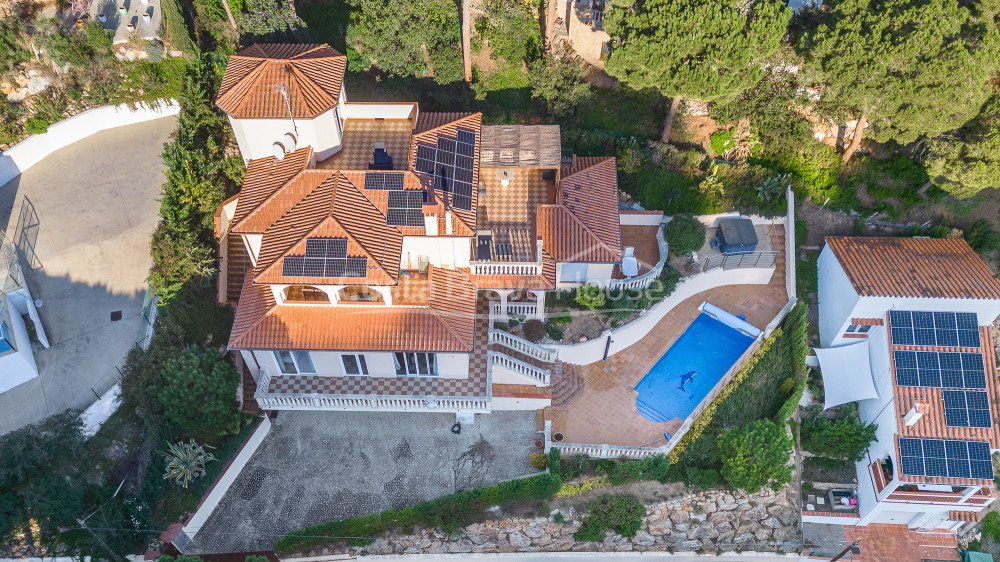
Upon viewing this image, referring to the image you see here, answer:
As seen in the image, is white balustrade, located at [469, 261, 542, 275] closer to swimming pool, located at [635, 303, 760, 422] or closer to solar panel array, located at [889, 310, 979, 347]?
swimming pool, located at [635, 303, 760, 422]

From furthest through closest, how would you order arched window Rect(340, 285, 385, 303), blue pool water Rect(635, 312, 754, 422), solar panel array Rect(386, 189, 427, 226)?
blue pool water Rect(635, 312, 754, 422), arched window Rect(340, 285, 385, 303), solar panel array Rect(386, 189, 427, 226)

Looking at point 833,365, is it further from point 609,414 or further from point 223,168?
point 223,168

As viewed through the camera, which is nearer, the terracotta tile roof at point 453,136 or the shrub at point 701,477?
the terracotta tile roof at point 453,136

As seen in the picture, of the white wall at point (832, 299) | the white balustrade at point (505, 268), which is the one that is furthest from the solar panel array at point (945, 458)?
the white balustrade at point (505, 268)

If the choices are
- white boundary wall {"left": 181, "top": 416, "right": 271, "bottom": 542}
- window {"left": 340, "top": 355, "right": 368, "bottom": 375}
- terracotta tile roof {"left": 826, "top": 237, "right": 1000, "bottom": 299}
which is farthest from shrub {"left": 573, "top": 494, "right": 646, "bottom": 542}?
terracotta tile roof {"left": 826, "top": 237, "right": 1000, "bottom": 299}

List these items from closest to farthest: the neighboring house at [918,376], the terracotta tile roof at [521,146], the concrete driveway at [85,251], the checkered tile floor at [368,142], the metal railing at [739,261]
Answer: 1. the concrete driveway at [85,251]
2. the checkered tile floor at [368,142]
3. the neighboring house at [918,376]
4. the terracotta tile roof at [521,146]
5. the metal railing at [739,261]

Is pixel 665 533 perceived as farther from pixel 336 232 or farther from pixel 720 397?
pixel 336 232

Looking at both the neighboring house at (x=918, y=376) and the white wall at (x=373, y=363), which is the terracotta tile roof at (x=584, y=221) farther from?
the neighboring house at (x=918, y=376)
